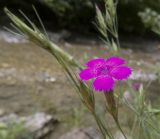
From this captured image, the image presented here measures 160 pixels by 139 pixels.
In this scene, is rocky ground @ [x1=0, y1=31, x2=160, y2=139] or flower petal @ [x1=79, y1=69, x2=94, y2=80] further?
rocky ground @ [x1=0, y1=31, x2=160, y2=139]

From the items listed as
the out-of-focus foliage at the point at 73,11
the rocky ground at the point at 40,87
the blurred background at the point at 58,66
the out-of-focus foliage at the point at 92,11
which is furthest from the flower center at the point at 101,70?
the out-of-focus foliage at the point at 92,11

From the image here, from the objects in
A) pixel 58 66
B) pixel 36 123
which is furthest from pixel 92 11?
pixel 36 123

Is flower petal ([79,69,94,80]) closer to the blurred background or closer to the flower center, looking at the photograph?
the flower center

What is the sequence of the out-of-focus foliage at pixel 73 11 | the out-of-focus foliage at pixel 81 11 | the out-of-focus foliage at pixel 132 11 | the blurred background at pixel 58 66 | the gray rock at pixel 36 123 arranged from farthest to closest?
the out-of-focus foliage at pixel 132 11, the out-of-focus foliage at pixel 81 11, the out-of-focus foliage at pixel 73 11, the blurred background at pixel 58 66, the gray rock at pixel 36 123

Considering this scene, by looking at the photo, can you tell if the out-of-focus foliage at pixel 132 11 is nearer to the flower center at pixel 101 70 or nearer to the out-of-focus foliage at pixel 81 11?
the out-of-focus foliage at pixel 81 11

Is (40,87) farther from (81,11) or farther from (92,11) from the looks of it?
(92,11)

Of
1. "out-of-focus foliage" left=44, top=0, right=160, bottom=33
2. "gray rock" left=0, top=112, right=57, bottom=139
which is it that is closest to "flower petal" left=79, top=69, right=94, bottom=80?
"gray rock" left=0, top=112, right=57, bottom=139
